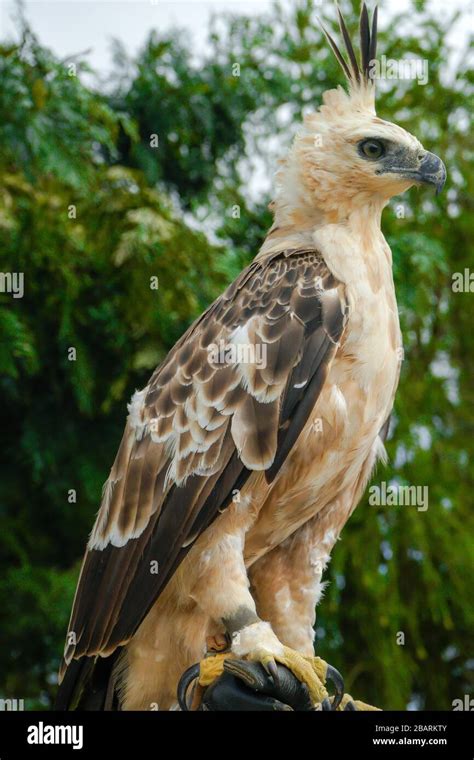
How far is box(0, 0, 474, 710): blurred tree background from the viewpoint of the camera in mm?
4973

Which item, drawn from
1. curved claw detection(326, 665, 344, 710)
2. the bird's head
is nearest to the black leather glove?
curved claw detection(326, 665, 344, 710)

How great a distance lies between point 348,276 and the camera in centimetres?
318

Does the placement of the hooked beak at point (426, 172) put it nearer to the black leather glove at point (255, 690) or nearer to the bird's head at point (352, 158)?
the bird's head at point (352, 158)

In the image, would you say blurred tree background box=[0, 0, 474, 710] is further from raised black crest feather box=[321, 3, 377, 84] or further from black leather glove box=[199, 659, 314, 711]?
black leather glove box=[199, 659, 314, 711]

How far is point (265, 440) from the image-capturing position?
3.05 m

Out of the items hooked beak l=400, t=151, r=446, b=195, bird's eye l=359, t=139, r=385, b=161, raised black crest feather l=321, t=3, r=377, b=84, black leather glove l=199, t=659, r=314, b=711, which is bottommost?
black leather glove l=199, t=659, r=314, b=711

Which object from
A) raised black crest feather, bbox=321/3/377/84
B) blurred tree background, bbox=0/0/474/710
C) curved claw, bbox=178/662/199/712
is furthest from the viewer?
blurred tree background, bbox=0/0/474/710

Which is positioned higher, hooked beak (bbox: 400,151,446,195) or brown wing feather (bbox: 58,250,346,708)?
hooked beak (bbox: 400,151,446,195)

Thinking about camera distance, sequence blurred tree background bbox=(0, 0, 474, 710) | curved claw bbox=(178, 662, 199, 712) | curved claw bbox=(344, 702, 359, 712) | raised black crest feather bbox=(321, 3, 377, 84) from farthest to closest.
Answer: blurred tree background bbox=(0, 0, 474, 710)
raised black crest feather bbox=(321, 3, 377, 84)
curved claw bbox=(344, 702, 359, 712)
curved claw bbox=(178, 662, 199, 712)

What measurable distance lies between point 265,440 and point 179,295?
2168 mm

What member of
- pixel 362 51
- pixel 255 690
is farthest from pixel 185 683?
pixel 362 51

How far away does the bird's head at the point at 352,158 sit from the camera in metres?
3.24

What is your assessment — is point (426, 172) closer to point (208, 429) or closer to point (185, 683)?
point (208, 429)

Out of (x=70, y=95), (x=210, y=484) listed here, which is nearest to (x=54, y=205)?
(x=70, y=95)
